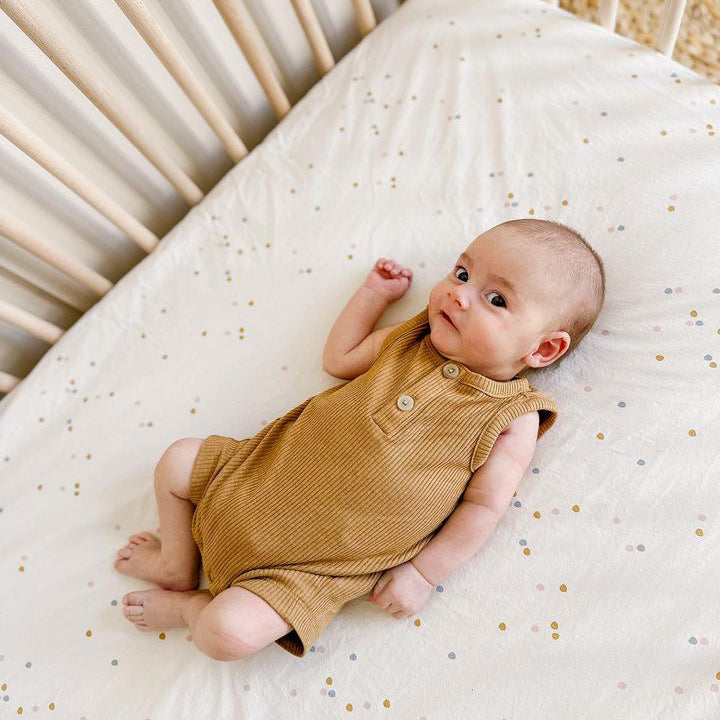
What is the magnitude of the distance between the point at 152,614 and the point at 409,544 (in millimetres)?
331

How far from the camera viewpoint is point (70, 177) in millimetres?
920

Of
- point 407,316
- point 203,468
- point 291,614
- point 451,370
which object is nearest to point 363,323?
point 407,316

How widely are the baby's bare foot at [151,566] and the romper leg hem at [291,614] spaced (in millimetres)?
125

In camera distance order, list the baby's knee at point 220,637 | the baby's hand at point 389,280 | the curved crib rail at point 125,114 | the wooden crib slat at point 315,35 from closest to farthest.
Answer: the baby's knee at point 220,637
the curved crib rail at point 125,114
the baby's hand at point 389,280
the wooden crib slat at point 315,35

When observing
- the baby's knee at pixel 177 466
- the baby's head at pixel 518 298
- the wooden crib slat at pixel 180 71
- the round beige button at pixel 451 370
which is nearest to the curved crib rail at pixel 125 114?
the wooden crib slat at pixel 180 71

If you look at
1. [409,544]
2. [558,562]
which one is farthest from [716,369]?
[409,544]

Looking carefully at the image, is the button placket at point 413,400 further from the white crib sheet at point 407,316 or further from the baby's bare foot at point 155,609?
the baby's bare foot at point 155,609

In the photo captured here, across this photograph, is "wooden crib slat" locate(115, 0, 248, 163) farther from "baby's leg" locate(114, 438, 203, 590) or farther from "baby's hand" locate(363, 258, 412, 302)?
"baby's leg" locate(114, 438, 203, 590)

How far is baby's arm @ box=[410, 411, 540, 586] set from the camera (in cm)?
79

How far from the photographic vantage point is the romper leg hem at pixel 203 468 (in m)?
0.86

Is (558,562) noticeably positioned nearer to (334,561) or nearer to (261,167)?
(334,561)

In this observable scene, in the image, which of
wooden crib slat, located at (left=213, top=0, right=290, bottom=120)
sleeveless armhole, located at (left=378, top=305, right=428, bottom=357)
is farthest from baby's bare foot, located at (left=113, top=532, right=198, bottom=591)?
wooden crib slat, located at (left=213, top=0, right=290, bottom=120)

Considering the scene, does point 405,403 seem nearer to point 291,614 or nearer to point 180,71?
point 291,614

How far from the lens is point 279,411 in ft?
3.14
